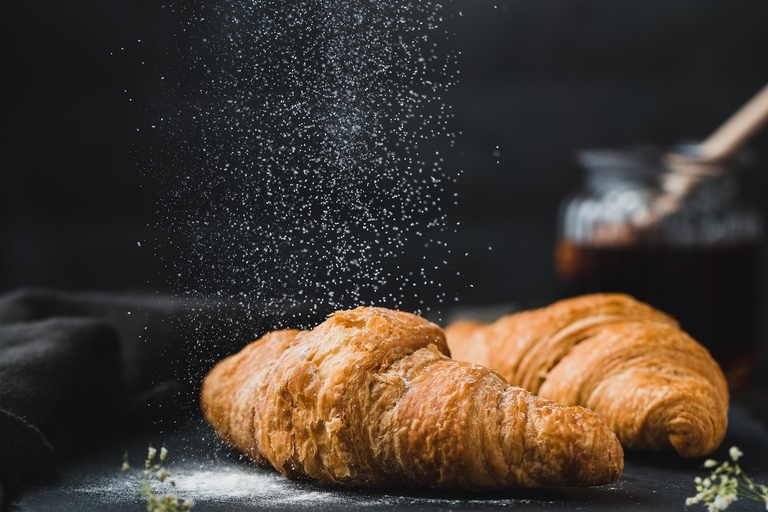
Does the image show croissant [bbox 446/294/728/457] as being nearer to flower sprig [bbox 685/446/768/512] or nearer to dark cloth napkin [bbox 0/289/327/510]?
flower sprig [bbox 685/446/768/512]

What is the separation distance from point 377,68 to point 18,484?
79cm

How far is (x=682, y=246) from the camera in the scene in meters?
1.86

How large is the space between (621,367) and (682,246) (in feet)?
2.02

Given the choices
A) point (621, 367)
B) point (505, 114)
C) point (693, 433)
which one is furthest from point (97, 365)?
point (505, 114)

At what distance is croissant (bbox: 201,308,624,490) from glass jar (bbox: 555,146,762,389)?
2.81 ft

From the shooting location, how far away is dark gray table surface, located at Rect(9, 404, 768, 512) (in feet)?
3.43

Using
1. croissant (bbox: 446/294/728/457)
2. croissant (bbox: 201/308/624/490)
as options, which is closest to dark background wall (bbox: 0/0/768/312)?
croissant (bbox: 446/294/728/457)

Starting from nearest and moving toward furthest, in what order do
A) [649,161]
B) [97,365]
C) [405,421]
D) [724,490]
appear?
[724,490] → [405,421] → [97,365] → [649,161]

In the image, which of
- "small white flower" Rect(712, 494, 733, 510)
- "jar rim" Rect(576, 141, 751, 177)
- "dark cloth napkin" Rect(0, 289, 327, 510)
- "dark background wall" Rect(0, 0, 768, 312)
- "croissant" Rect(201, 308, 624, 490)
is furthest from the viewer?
"dark background wall" Rect(0, 0, 768, 312)

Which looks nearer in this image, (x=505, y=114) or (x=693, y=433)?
(x=693, y=433)

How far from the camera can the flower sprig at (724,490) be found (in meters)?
0.93

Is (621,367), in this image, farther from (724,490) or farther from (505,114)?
(505,114)

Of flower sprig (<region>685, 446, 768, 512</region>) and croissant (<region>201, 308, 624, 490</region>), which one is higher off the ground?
croissant (<region>201, 308, 624, 490</region>)

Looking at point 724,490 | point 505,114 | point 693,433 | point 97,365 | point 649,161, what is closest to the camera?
point 724,490
